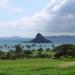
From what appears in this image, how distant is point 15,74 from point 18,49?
43.0 meters

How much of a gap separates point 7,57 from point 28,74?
31694mm

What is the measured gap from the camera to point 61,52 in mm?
60844

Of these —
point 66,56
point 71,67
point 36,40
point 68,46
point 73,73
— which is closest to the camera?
point 73,73

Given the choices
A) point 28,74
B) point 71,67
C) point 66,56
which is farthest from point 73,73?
point 66,56

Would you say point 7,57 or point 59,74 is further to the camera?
point 7,57

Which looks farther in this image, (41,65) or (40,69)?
(41,65)

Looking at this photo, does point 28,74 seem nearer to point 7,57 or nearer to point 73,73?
point 73,73

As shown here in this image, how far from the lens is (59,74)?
26953 millimetres

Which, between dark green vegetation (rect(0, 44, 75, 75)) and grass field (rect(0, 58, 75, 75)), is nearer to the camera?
grass field (rect(0, 58, 75, 75))

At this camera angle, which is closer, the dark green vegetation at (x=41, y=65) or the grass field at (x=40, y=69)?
the grass field at (x=40, y=69)

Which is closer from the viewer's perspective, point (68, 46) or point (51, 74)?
point (51, 74)

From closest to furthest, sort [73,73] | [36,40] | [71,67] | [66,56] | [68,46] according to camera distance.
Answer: [73,73], [71,67], [66,56], [68,46], [36,40]

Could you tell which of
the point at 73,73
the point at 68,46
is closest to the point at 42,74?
the point at 73,73

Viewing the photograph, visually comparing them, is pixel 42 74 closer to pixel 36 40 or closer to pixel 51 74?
pixel 51 74
